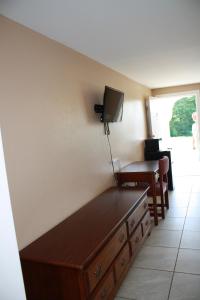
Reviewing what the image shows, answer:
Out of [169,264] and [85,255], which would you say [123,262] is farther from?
[85,255]

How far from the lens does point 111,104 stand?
10.6ft

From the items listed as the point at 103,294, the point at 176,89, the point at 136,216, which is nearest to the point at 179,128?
the point at 176,89

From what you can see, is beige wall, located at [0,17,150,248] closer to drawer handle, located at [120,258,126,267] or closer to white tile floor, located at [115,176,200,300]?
drawer handle, located at [120,258,126,267]

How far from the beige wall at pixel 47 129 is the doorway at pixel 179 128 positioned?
3280 millimetres

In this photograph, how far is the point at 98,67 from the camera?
3.32m

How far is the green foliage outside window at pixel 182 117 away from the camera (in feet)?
38.0

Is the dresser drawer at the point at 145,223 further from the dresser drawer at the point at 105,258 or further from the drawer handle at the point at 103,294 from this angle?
the drawer handle at the point at 103,294

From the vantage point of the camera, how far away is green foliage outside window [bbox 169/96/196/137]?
11.6m

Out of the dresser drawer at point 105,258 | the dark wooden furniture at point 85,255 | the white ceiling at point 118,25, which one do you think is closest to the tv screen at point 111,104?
the white ceiling at point 118,25

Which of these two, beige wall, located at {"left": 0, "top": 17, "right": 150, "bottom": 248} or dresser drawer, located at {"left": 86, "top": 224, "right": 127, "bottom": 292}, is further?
beige wall, located at {"left": 0, "top": 17, "right": 150, "bottom": 248}

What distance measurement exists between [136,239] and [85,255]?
41.4 inches

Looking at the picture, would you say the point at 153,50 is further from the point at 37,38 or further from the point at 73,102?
the point at 37,38

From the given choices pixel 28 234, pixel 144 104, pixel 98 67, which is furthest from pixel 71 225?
pixel 144 104

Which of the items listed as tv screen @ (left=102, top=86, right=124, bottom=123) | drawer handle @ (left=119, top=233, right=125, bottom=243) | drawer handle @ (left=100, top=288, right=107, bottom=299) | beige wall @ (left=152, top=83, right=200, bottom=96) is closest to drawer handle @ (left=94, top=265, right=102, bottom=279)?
drawer handle @ (left=100, top=288, right=107, bottom=299)
